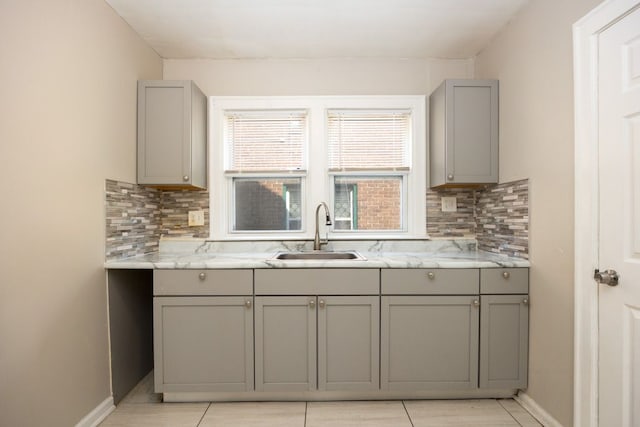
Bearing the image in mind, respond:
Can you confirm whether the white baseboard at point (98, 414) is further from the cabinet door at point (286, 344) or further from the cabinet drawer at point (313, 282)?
the cabinet drawer at point (313, 282)

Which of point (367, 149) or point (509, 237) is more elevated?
point (367, 149)

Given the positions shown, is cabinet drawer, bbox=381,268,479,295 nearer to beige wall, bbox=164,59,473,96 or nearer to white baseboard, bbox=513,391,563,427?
white baseboard, bbox=513,391,563,427

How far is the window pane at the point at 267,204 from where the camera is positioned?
9.14 feet

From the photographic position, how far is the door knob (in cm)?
145

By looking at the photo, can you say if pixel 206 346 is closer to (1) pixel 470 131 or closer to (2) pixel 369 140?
(2) pixel 369 140

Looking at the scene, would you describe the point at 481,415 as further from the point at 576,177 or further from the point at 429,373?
the point at 576,177

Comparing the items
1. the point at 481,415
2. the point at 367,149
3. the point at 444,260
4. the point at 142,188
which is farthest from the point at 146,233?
the point at 481,415

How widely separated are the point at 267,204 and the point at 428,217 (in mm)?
1349

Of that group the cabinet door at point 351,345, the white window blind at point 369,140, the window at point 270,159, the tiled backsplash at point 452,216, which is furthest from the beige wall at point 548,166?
the window at point 270,159

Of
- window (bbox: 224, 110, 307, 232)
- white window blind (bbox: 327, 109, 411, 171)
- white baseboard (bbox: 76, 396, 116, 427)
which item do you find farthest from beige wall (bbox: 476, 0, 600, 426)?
white baseboard (bbox: 76, 396, 116, 427)

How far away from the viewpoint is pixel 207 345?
2006 millimetres

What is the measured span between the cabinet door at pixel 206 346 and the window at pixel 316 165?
2.65ft

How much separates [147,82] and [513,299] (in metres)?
2.83

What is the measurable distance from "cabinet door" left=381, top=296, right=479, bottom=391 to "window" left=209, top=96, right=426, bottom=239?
80cm
